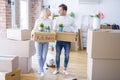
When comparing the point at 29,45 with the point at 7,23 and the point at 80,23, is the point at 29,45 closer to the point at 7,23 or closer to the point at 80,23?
the point at 7,23

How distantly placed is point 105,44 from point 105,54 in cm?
15

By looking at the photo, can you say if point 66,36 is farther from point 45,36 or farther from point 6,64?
point 6,64

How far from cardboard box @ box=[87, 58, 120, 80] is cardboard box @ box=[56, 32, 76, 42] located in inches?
24.0

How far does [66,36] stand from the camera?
3516 mm

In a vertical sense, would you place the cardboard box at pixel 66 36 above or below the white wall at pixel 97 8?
below

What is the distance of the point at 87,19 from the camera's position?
277 inches

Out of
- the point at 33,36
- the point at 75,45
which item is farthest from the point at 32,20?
the point at 33,36

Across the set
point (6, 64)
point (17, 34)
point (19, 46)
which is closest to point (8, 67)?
point (6, 64)

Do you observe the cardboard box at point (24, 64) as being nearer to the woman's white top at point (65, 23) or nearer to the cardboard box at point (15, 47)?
the cardboard box at point (15, 47)

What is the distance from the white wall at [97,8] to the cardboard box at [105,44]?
415cm

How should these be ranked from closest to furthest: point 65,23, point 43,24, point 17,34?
point 43,24 → point 65,23 → point 17,34

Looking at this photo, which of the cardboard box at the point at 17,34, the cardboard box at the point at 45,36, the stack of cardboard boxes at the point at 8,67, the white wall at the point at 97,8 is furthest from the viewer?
the white wall at the point at 97,8

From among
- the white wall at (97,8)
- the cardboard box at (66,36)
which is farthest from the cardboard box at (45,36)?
the white wall at (97,8)

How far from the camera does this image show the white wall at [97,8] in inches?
273
